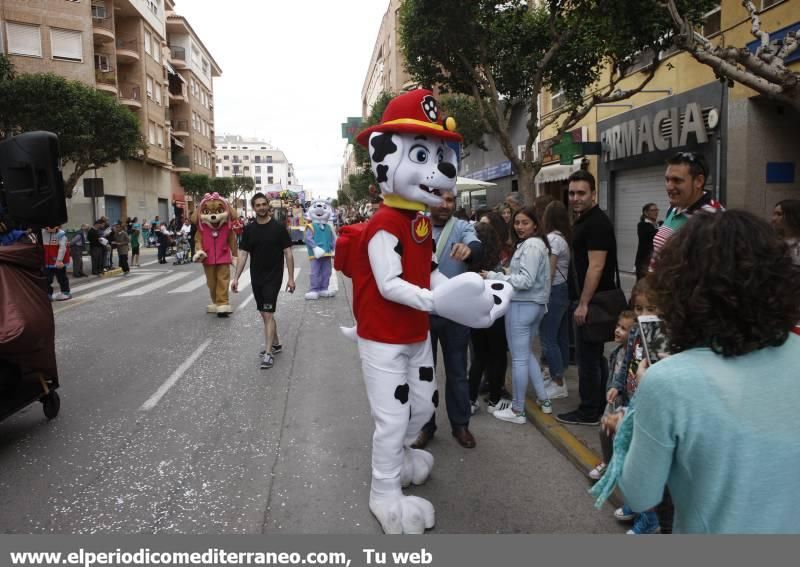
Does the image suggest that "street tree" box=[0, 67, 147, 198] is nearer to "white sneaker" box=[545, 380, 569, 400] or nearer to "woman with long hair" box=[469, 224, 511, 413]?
"woman with long hair" box=[469, 224, 511, 413]

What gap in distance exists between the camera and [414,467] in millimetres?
3664

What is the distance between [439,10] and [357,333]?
9211 millimetres

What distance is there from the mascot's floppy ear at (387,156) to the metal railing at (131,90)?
3749cm

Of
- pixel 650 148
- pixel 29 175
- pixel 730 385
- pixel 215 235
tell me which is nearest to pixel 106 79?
pixel 215 235

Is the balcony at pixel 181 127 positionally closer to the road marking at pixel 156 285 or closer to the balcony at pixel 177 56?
the balcony at pixel 177 56

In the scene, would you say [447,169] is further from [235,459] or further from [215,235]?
[215,235]

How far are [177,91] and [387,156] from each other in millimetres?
48661

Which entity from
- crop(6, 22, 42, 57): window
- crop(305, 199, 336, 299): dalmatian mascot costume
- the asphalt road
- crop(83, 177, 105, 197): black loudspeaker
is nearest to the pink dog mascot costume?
the asphalt road

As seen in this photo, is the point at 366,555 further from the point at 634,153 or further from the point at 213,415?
the point at 634,153

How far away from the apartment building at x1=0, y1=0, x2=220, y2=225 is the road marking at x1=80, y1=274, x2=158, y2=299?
33.1 ft

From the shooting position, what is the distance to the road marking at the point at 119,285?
42.5 ft

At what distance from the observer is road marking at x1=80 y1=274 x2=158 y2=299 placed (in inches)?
510

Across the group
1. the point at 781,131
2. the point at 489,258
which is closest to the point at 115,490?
the point at 489,258

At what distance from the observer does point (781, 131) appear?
10.8 m
